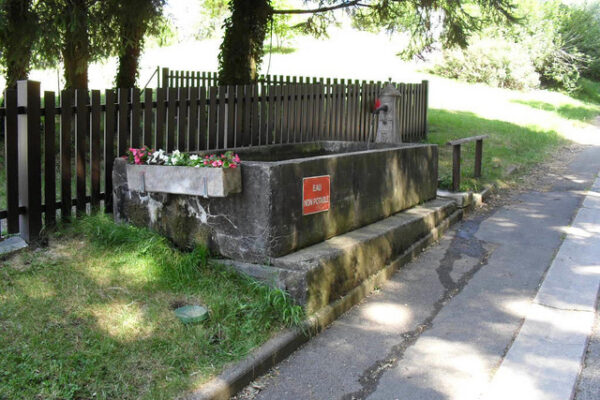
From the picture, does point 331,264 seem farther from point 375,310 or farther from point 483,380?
point 483,380

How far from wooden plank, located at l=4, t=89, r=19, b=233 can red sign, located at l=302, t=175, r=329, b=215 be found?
247 centimetres

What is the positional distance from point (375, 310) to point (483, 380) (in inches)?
55.1

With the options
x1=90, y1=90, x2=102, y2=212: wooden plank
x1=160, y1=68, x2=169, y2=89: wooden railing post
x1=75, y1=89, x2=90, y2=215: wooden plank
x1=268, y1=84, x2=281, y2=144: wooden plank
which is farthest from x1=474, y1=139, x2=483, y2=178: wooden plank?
x1=160, y1=68, x2=169, y2=89: wooden railing post

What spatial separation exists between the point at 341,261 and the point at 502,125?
49.4 feet

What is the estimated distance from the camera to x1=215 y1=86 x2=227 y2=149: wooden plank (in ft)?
24.6

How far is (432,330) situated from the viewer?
5074 mm

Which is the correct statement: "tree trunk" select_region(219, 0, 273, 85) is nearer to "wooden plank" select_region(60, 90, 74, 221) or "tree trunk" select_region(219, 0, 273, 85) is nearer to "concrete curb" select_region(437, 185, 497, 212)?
"concrete curb" select_region(437, 185, 497, 212)

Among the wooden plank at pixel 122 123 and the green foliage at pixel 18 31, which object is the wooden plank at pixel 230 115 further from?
the green foliage at pixel 18 31

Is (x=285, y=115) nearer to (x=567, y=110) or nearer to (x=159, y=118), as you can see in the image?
(x=159, y=118)

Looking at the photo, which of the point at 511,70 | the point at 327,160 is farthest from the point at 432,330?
the point at 511,70

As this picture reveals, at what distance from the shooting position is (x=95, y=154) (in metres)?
6.11

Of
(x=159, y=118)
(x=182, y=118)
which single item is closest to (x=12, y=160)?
(x=159, y=118)

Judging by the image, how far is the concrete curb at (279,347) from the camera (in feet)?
12.4

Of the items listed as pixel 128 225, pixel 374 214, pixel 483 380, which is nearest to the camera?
pixel 483 380
